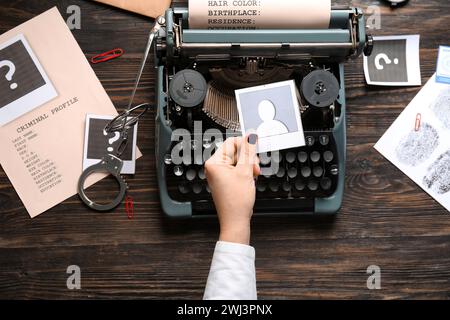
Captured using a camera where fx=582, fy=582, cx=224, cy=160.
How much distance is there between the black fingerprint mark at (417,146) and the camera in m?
1.48

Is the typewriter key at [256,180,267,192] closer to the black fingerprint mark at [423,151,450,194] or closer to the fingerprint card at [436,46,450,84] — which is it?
the black fingerprint mark at [423,151,450,194]

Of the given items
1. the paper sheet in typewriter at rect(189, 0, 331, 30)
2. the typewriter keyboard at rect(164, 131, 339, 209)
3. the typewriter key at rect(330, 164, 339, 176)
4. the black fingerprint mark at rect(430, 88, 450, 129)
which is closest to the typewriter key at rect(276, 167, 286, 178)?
the typewriter keyboard at rect(164, 131, 339, 209)

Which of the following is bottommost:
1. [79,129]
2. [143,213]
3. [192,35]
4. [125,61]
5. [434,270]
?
Answer: [434,270]

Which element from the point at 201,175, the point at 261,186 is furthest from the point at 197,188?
the point at 261,186

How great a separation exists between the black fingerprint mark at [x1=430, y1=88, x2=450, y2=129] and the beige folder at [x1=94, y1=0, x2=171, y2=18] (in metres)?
0.74

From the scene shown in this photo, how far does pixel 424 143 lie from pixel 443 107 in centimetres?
11

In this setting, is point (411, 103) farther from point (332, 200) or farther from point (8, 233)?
point (8, 233)

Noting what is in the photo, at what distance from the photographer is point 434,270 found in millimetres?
1441

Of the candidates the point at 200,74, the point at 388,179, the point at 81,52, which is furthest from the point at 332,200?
the point at 81,52

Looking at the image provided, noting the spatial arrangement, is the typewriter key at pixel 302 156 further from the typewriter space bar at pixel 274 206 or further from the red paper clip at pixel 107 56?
the red paper clip at pixel 107 56

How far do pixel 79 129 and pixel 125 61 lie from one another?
211mm

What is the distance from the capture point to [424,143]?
1484 mm

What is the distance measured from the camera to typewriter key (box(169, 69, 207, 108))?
1.27 meters

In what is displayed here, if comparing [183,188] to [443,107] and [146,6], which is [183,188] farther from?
[443,107]
